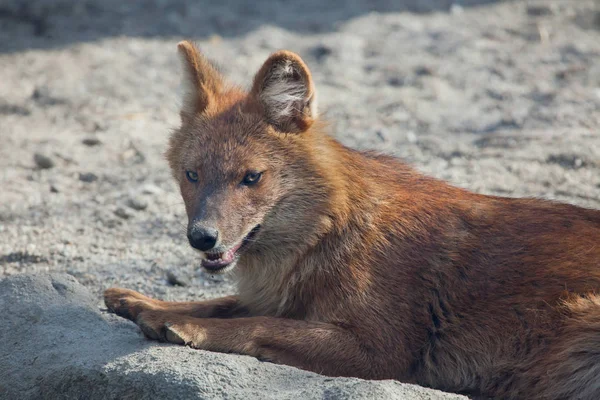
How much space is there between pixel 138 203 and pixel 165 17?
181 inches

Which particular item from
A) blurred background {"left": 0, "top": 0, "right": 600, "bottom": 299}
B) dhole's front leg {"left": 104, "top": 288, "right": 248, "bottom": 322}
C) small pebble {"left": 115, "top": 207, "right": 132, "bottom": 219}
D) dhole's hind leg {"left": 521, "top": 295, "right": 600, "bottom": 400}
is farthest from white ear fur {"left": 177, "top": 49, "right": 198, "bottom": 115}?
dhole's hind leg {"left": 521, "top": 295, "right": 600, "bottom": 400}

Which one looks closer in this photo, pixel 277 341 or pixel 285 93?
pixel 277 341

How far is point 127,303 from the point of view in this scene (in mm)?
5012

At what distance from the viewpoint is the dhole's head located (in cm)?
465

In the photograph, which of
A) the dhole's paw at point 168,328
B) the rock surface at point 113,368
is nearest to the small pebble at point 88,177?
the rock surface at point 113,368

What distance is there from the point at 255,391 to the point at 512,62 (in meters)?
7.22

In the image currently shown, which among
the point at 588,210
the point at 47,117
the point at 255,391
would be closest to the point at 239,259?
the point at 255,391

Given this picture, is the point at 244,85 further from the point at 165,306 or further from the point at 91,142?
the point at 165,306

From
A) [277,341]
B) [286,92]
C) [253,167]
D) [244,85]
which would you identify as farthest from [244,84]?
[277,341]

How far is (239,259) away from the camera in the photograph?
4.96 meters

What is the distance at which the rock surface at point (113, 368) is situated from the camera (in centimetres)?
396

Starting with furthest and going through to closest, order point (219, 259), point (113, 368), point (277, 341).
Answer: point (219, 259) → point (277, 341) → point (113, 368)

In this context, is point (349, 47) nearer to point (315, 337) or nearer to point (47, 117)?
point (47, 117)

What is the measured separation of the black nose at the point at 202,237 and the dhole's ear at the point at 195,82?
0.99 meters
